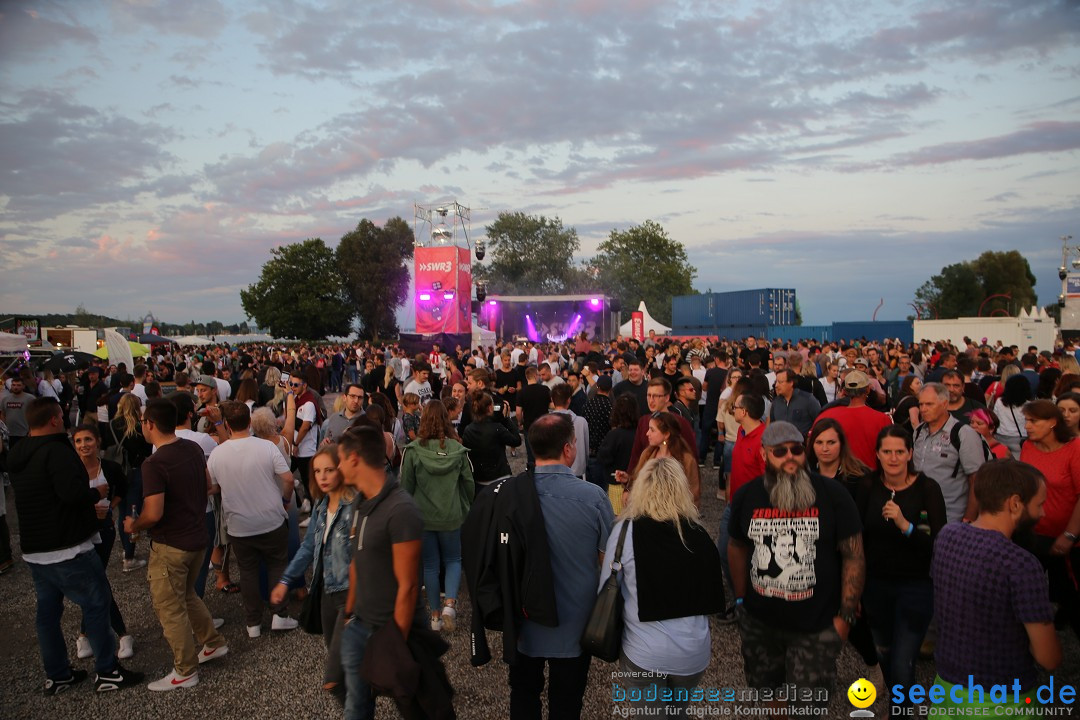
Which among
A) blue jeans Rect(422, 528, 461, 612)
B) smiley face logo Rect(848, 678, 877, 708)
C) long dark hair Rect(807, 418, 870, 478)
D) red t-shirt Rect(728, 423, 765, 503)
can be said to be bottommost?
smiley face logo Rect(848, 678, 877, 708)

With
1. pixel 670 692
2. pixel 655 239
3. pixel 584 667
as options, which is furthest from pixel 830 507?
pixel 655 239

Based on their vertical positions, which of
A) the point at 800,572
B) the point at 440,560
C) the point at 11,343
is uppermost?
the point at 11,343

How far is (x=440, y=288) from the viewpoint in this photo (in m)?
30.2

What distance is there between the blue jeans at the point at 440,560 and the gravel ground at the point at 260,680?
0.28 meters

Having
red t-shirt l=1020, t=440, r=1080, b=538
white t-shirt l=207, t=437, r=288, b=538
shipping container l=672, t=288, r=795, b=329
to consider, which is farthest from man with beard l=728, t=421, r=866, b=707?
shipping container l=672, t=288, r=795, b=329

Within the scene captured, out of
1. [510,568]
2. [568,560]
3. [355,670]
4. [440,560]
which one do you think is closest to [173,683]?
[440,560]

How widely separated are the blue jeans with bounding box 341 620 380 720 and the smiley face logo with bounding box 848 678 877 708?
244 centimetres

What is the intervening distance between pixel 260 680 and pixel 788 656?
310 centimetres

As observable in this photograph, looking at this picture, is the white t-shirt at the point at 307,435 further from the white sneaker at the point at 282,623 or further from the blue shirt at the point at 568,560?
the blue shirt at the point at 568,560

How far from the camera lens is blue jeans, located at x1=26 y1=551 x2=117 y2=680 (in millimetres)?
3910

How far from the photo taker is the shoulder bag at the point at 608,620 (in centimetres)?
257

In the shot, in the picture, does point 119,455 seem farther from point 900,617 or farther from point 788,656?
point 900,617

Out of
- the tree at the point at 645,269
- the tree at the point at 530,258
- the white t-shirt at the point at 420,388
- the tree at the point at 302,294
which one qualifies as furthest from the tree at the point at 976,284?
the white t-shirt at the point at 420,388

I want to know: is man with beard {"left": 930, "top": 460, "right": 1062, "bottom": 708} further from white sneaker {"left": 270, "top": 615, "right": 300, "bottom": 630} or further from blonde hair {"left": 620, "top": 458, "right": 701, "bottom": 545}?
white sneaker {"left": 270, "top": 615, "right": 300, "bottom": 630}
